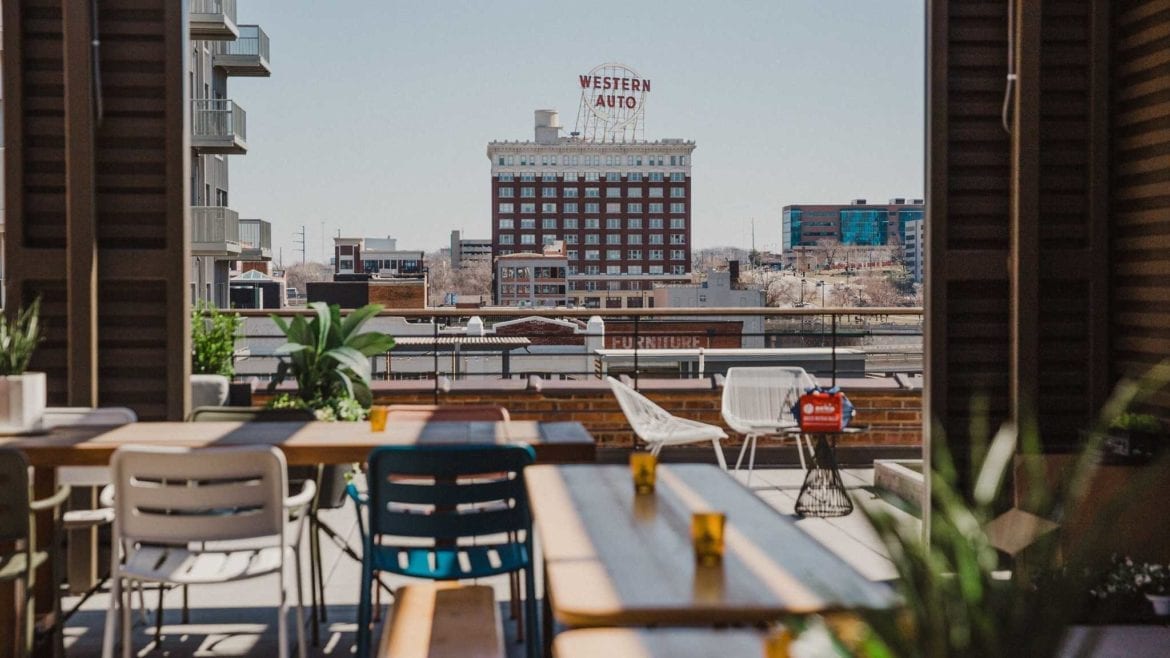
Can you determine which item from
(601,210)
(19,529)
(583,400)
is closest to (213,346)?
(583,400)

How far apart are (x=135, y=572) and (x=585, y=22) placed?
68561mm

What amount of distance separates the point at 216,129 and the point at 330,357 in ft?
60.8

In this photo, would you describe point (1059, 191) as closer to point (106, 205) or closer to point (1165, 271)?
point (1165, 271)

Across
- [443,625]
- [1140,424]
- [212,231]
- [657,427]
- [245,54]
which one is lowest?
[443,625]

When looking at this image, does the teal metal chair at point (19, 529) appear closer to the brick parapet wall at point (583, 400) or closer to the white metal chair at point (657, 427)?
the white metal chair at point (657, 427)

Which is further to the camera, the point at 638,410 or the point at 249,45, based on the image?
the point at 249,45

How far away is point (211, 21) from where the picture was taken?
19.9 m

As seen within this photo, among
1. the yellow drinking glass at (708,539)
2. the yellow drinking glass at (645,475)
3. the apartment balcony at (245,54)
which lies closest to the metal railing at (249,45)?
the apartment balcony at (245,54)

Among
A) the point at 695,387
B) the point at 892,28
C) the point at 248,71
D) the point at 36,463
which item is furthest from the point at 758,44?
the point at 36,463

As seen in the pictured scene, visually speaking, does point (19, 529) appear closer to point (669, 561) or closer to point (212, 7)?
point (669, 561)

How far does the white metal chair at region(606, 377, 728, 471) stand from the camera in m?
5.77

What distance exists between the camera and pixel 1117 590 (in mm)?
3605

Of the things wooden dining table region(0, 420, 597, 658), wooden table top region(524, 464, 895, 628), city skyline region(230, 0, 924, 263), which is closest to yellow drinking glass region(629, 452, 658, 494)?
wooden table top region(524, 464, 895, 628)

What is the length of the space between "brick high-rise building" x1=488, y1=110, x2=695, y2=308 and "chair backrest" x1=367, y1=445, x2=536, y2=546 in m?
82.8
